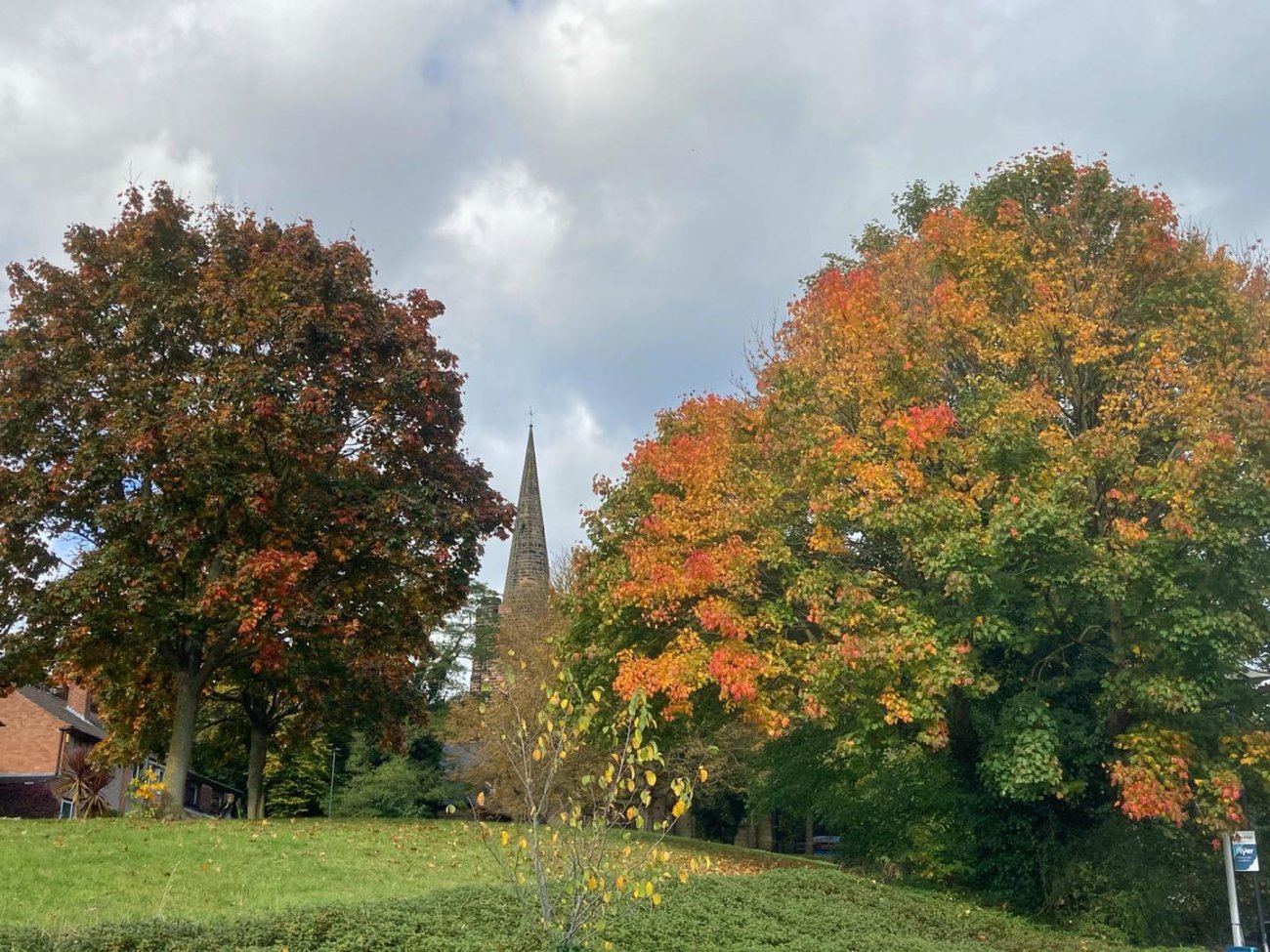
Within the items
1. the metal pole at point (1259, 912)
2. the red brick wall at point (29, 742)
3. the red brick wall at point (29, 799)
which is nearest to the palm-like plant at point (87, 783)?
the red brick wall at point (29, 799)

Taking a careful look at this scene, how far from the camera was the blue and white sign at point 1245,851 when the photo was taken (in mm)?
13680

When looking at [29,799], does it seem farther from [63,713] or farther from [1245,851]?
[1245,851]

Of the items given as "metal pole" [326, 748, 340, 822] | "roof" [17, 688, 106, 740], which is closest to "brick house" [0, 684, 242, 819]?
"roof" [17, 688, 106, 740]

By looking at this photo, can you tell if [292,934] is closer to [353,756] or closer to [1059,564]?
[1059,564]

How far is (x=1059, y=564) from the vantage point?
1397 cm

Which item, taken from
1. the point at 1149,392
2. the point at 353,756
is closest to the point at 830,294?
the point at 1149,392

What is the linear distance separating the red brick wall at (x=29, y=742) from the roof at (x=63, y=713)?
1.34 feet

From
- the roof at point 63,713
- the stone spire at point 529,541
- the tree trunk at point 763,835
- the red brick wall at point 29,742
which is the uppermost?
the stone spire at point 529,541

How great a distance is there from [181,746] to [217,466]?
5239 mm

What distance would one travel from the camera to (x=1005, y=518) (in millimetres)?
13359

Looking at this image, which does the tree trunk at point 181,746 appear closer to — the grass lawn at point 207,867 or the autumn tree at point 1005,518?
the grass lawn at point 207,867

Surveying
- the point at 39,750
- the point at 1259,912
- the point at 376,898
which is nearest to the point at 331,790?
the point at 39,750

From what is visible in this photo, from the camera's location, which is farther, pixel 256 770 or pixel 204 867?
pixel 256 770

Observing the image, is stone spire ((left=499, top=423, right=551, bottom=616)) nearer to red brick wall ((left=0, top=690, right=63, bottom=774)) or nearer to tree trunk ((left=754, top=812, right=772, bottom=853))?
tree trunk ((left=754, top=812, right=772, bottom=853))
